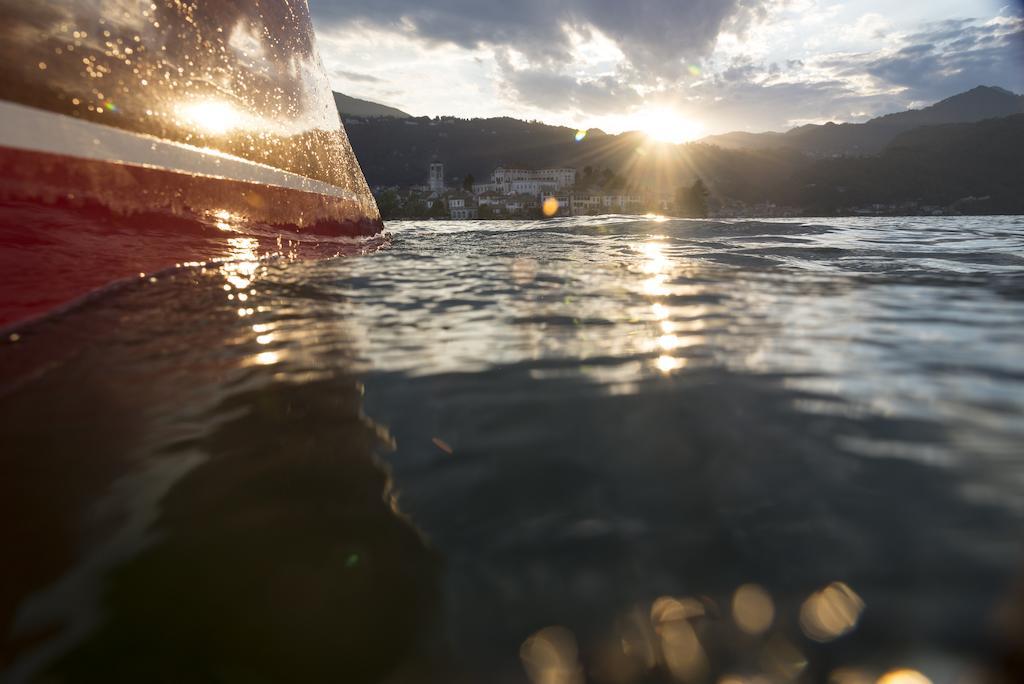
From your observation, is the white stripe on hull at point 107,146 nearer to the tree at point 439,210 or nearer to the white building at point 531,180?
the tree at point 439,210

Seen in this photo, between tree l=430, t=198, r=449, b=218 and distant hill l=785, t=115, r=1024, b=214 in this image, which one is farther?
distant hill l=785, t=115, r=1024, b=214

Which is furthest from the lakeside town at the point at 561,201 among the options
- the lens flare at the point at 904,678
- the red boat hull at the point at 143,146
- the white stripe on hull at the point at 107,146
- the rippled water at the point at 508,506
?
the lens flare at the point at 904,678

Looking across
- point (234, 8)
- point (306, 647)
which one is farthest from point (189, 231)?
point (306, 647)

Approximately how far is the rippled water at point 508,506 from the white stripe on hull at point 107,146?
1507mm

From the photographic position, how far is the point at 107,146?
455cm

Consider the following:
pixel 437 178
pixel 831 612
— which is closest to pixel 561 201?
pixel 437 178

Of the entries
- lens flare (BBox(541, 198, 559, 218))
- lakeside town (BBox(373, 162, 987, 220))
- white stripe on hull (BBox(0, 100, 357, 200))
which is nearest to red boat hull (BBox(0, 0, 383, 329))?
white stripe on hull (BBox(0, 100, 357, 200))

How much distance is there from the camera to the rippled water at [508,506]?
40.4 inches

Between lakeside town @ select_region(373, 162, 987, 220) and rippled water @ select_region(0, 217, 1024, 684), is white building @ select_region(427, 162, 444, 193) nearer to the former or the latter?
lakeside town @ select_region(373, 162, 987, 220)

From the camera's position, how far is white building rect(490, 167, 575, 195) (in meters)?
163

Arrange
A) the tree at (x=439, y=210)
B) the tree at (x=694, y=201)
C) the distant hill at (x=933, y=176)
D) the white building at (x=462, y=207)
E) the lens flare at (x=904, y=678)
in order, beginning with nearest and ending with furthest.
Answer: the lens flare at (x=904, y=678)
the tree at (x=439, y=210)
the white building at (x=462, y=207)
the distant hill at (x=933, y=176)
the tree at (x=694, y=201)

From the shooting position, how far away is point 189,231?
18.7ft

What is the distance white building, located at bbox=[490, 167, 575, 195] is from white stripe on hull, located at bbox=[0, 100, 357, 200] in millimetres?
152746

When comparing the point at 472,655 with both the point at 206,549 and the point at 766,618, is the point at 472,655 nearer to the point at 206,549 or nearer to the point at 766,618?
the point at 766,618
